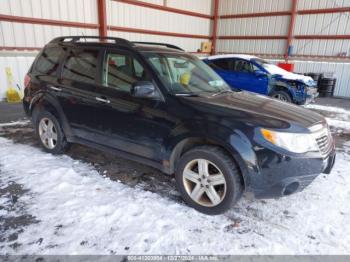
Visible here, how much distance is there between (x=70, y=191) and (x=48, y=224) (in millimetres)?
591

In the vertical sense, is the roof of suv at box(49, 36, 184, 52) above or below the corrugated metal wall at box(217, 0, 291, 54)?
below

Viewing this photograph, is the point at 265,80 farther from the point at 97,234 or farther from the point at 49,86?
the point at 97,234

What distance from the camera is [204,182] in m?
2.66

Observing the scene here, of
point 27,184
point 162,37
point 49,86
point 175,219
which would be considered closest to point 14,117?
Result: point 49,86

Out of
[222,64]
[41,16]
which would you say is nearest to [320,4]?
[222,64]

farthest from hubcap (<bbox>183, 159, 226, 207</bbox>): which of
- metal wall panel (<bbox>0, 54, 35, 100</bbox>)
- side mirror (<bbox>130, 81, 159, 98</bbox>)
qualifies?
metal wall panel (<bbox>0, 54, 35, 100</bbox>)

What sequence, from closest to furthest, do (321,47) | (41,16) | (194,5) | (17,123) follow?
(17,123), (41,16), (321,47), (194,5)

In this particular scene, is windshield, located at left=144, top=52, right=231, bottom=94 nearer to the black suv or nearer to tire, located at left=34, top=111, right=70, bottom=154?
the black suv

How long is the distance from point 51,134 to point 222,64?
657cm

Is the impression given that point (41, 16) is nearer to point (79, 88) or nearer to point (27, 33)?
point (27, 33)

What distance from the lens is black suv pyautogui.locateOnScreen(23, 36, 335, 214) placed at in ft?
7.85

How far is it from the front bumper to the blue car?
5748mm

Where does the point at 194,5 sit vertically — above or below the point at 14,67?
above

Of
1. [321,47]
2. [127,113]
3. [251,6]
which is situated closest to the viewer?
[127,113]
